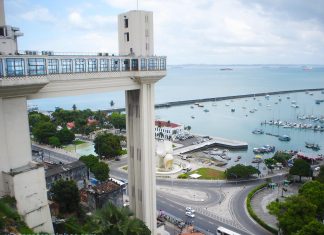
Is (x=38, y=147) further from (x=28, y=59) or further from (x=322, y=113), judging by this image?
(x=322, y=113)

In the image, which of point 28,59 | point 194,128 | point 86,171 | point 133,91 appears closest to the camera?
point 28,59

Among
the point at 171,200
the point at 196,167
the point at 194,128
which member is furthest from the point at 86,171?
the point at 194,128

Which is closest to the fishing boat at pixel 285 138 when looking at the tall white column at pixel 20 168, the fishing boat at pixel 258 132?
the fishing boat at pixel 258 132

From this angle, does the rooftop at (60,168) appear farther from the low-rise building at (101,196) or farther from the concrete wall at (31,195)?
the concrete wall at (31,195)

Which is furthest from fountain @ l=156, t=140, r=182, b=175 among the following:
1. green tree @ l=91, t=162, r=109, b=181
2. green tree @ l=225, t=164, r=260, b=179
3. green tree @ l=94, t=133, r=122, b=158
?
green tree @ l=91, t=162, r=109, b=181

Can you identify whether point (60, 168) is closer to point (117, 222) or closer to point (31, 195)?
point (117, 222)

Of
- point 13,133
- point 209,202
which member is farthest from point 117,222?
point 209,202

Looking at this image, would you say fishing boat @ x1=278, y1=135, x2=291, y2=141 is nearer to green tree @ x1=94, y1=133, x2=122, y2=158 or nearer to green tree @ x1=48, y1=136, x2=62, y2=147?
green tree @ x1=94, y1=133, x2=122, y2=158
